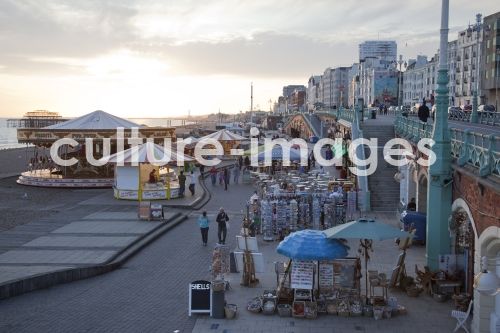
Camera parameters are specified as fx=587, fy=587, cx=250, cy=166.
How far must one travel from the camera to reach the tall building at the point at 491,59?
234ft

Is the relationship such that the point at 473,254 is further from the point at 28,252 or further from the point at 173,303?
the point at 28,252

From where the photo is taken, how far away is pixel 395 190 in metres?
25.1

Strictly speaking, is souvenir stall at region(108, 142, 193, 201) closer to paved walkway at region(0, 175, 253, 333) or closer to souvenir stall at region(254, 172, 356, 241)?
souvenir stall at region(254, 172, 356, 241)

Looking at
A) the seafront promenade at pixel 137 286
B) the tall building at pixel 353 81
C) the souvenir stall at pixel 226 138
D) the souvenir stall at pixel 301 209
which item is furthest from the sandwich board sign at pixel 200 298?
the tall building at pixel 353 81

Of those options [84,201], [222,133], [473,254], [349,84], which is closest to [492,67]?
[222,133]

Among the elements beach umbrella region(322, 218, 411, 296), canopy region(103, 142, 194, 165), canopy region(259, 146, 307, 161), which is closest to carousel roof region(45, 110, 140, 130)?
canopy region(103, 142, 194, 165)

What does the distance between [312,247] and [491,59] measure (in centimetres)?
6930

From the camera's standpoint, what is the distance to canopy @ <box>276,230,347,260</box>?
476 inches

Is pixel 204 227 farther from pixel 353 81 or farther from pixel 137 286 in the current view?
pixel 353 81

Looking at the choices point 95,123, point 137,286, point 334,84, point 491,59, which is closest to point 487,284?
point 137,286

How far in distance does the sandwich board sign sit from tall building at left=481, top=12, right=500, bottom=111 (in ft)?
214

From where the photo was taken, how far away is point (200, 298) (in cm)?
1223

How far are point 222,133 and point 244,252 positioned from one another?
37064 millimetres

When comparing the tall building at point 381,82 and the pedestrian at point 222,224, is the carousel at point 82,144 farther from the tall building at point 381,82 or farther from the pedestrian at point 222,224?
the tall building at point 381,82
